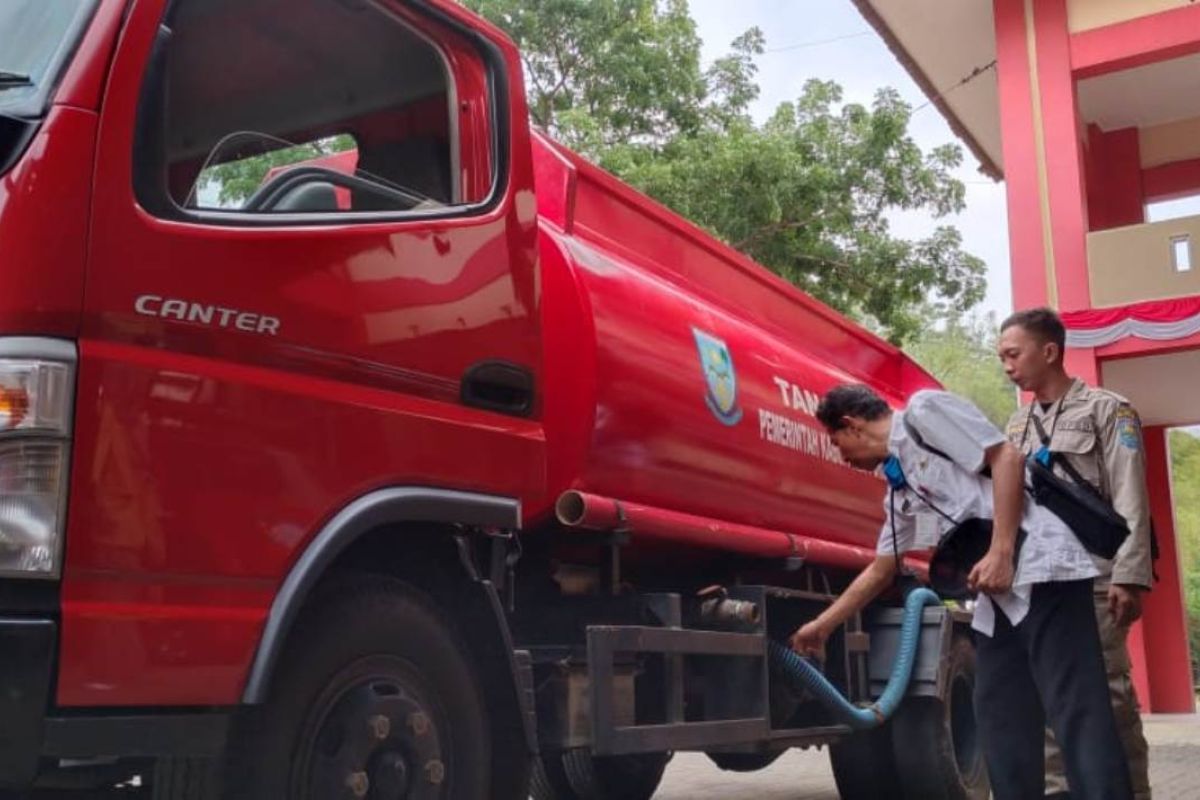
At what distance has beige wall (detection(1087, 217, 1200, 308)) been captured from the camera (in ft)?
38.3

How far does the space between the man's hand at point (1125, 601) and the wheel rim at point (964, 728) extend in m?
2.49

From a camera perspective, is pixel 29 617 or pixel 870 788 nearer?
Answer: pixel 29 617

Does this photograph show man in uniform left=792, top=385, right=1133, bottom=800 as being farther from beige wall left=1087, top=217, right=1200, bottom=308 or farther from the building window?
the building window

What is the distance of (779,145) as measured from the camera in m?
15.5

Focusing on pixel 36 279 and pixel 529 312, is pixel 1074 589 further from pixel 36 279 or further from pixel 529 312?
pixel 36 279

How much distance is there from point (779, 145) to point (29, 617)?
1389cm

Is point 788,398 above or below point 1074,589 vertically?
above

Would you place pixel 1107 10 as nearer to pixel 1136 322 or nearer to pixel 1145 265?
pixel 1145 265

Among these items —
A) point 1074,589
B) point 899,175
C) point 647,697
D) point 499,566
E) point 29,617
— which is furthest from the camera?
point 899,175

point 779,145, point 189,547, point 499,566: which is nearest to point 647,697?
point 499,566

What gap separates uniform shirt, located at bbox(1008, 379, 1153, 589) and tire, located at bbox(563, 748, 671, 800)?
8.40 ft

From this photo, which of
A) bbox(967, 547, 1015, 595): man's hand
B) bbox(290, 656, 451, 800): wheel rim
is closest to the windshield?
bbox(290, 656, 451, 800): wheel rim

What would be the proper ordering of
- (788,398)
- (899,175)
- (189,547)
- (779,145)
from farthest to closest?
(899,175) → (779,145) → (788,398) → (189,547)

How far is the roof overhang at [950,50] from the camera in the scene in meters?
13.3
